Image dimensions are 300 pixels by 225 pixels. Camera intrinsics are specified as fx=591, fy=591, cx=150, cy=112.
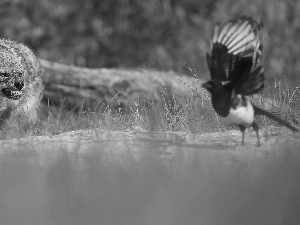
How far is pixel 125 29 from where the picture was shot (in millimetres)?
12406

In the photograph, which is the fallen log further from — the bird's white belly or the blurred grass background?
the bird's white belly

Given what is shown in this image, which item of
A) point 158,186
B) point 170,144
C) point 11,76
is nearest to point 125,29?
point 11,76

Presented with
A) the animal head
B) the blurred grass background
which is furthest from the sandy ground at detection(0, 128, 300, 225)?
the blurred grass background

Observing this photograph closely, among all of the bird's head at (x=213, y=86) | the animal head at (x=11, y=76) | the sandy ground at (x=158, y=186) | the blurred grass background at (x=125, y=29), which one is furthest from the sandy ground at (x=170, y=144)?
the blurred grass background at (x=125, y=29)

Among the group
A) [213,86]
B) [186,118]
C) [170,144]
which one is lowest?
[170,144]

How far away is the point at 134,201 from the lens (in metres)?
2.59

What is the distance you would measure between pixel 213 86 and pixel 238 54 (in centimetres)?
19

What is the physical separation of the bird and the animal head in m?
3.90

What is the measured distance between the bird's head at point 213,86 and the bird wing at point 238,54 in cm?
2

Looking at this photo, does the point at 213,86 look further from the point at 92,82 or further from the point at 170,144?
the point at 92,82

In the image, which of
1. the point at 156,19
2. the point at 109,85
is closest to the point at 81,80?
the point at 109,85

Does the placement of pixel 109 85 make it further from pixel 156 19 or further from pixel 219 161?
pixel 219 161

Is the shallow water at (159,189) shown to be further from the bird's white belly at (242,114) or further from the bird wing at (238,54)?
the bird wing at (238,54)

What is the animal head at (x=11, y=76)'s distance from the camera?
248 inches
